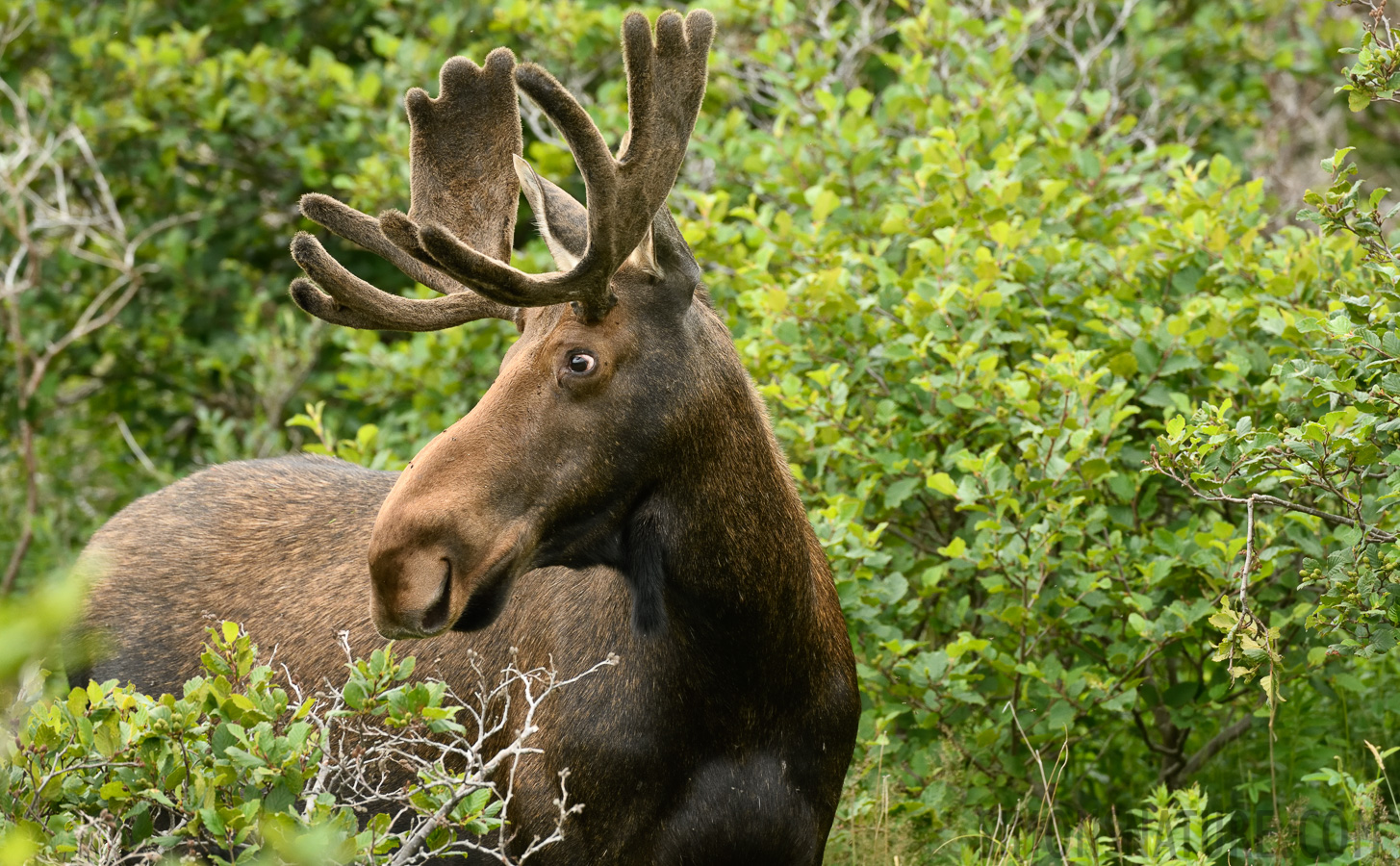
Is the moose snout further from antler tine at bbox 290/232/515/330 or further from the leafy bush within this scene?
antler tine at bbox 290/232/515/330

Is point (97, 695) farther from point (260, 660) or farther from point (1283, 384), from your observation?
point (1283, 384)

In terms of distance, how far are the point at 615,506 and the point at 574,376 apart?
281mm

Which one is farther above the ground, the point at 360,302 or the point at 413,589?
the point at 360,302

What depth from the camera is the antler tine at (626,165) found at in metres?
2.61

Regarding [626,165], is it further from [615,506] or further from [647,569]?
[647,569]

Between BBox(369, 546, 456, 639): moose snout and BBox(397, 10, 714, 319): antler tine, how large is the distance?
0.52 metres

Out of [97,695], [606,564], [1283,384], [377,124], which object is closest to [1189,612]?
[1283,384]

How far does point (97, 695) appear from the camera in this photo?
A: 257 centimetres

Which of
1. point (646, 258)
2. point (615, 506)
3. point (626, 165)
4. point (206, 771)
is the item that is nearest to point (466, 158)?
point (646, 258)

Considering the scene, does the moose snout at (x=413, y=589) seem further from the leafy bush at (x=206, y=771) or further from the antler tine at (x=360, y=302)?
the antler tine at (x=360, y=302)

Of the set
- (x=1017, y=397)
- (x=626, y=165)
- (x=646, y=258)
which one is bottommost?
(x=1017, y=397)

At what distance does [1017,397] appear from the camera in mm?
4121

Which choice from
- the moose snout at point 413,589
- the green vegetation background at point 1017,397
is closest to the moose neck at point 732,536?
the moose snout at point 413,589

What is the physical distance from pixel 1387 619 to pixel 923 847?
1.57 metres
